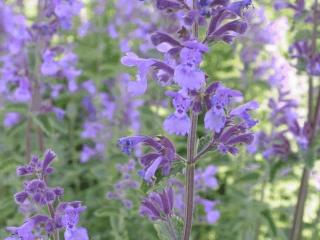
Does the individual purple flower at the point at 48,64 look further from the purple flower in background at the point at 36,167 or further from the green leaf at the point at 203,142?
the green leaf at the point at 203,142

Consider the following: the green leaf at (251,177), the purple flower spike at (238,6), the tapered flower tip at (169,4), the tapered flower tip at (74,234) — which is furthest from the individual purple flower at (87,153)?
the purple flower spike at (238,6)

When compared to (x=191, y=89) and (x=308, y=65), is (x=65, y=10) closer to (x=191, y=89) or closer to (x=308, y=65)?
(x=308, y=65)

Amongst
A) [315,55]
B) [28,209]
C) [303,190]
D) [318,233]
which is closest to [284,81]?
[315,55]

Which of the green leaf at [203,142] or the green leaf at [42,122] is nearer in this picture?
the green leaf at [203,142]

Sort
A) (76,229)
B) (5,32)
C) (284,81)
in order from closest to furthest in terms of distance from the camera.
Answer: (76,229)
(284,81)
(5,32)

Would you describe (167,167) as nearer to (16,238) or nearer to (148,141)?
(148,141)

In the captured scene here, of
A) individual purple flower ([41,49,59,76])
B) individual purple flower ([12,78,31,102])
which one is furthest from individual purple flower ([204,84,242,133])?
individual purple flower ([12,78,31,102])
